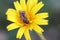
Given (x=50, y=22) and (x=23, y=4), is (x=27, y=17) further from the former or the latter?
(x=50, y=22)

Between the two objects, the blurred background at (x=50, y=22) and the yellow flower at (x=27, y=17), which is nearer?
the yellow flower at (x=27, y=17)

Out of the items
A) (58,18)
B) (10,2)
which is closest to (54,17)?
(58,18)

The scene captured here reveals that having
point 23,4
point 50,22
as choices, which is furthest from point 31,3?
point 50,22

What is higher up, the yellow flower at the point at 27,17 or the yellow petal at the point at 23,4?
the yellow petal at the point at 23,4

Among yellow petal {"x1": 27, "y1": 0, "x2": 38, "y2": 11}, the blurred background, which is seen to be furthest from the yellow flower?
the blurred background

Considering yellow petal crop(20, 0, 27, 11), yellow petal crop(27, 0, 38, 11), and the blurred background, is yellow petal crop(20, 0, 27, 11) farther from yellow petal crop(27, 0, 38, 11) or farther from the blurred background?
the blurred background

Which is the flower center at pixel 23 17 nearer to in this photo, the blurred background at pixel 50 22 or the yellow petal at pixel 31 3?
the yellow petal at pixel 31 3

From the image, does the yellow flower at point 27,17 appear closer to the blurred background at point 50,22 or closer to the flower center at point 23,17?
the flower center at point 23,17

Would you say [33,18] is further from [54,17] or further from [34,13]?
[54,17]

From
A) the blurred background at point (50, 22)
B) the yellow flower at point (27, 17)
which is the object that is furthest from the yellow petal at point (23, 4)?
the blurred background at point (50, 22)
